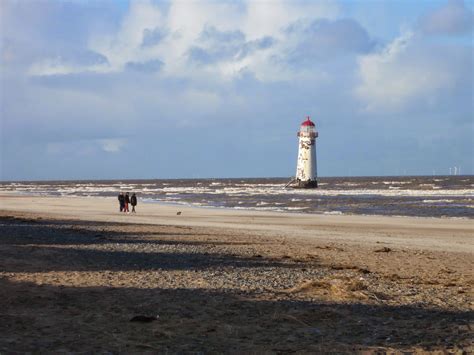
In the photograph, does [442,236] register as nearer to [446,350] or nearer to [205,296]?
[205,296]

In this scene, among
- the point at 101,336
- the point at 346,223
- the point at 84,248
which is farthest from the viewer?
the point at 346,223

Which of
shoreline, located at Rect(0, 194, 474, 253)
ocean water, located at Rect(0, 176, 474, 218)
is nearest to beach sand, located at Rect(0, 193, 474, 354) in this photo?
shoreline, located at Rect(0, 194, 474, 253)

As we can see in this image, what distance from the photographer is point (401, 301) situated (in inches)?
390

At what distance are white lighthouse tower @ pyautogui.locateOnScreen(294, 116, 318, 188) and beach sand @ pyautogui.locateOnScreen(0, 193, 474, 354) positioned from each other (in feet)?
184

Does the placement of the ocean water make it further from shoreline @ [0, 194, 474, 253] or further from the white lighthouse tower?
shoreline @ [0, 194, 474, 253]

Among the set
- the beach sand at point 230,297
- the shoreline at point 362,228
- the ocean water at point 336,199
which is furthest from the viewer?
the ocean water at point 336,199

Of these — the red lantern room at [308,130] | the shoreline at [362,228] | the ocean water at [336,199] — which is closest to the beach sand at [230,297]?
the shoreline at [362,228]

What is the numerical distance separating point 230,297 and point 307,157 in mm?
67298

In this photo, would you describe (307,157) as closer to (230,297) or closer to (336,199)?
(336,199)

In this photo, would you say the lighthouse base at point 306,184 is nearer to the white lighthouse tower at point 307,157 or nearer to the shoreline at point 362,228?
the white lighthouse tower at point 307,157

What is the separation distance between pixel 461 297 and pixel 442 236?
46.2 ft

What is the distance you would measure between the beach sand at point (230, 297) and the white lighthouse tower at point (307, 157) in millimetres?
56215

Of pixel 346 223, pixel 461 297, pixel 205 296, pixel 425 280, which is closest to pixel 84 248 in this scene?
pixel 205 296

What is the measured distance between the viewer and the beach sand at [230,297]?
7.47 m
